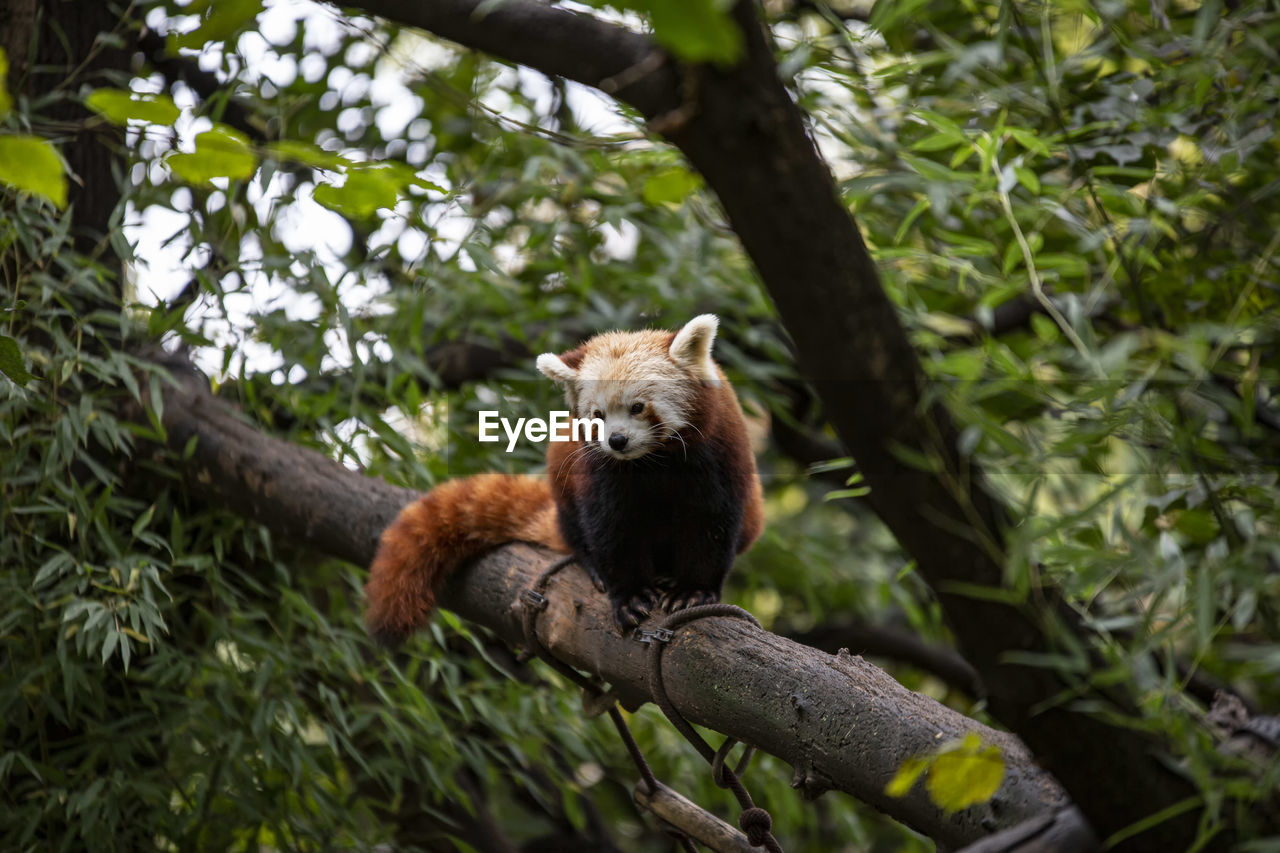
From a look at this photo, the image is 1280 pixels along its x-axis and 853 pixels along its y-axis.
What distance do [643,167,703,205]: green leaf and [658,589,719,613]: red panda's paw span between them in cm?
102

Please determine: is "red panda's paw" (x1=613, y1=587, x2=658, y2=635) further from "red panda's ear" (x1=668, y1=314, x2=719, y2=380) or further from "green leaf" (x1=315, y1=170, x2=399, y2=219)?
"green leaf" (x1=315, y1=170, x2=399, y2=219)

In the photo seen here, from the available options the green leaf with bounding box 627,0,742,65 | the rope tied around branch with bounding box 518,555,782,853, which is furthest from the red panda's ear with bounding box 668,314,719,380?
the green leaf with bounding box 627,0,742,65

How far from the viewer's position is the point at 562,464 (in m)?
1.99

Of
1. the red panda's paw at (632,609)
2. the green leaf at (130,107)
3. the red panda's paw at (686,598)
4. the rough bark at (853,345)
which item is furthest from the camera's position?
the red panda's paw at (686,598)

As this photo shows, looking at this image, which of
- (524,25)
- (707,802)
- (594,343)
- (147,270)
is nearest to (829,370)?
Answer: (524,25)

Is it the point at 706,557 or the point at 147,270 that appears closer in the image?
the point at 706,557

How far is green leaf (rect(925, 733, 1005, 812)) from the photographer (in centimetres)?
100

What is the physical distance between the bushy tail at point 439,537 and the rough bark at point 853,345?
117 cm

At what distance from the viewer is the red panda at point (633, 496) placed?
6.13 ft

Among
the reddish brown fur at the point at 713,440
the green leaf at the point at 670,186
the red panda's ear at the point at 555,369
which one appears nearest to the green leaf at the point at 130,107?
the red panda's ear at the point at 555,369

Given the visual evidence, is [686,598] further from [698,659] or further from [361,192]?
[361,192]

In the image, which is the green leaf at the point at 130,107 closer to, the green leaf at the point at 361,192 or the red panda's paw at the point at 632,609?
the green leaf at the point at 361,192

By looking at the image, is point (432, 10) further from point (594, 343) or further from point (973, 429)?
point (594, 343)

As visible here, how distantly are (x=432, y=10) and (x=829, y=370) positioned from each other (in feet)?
1.81
